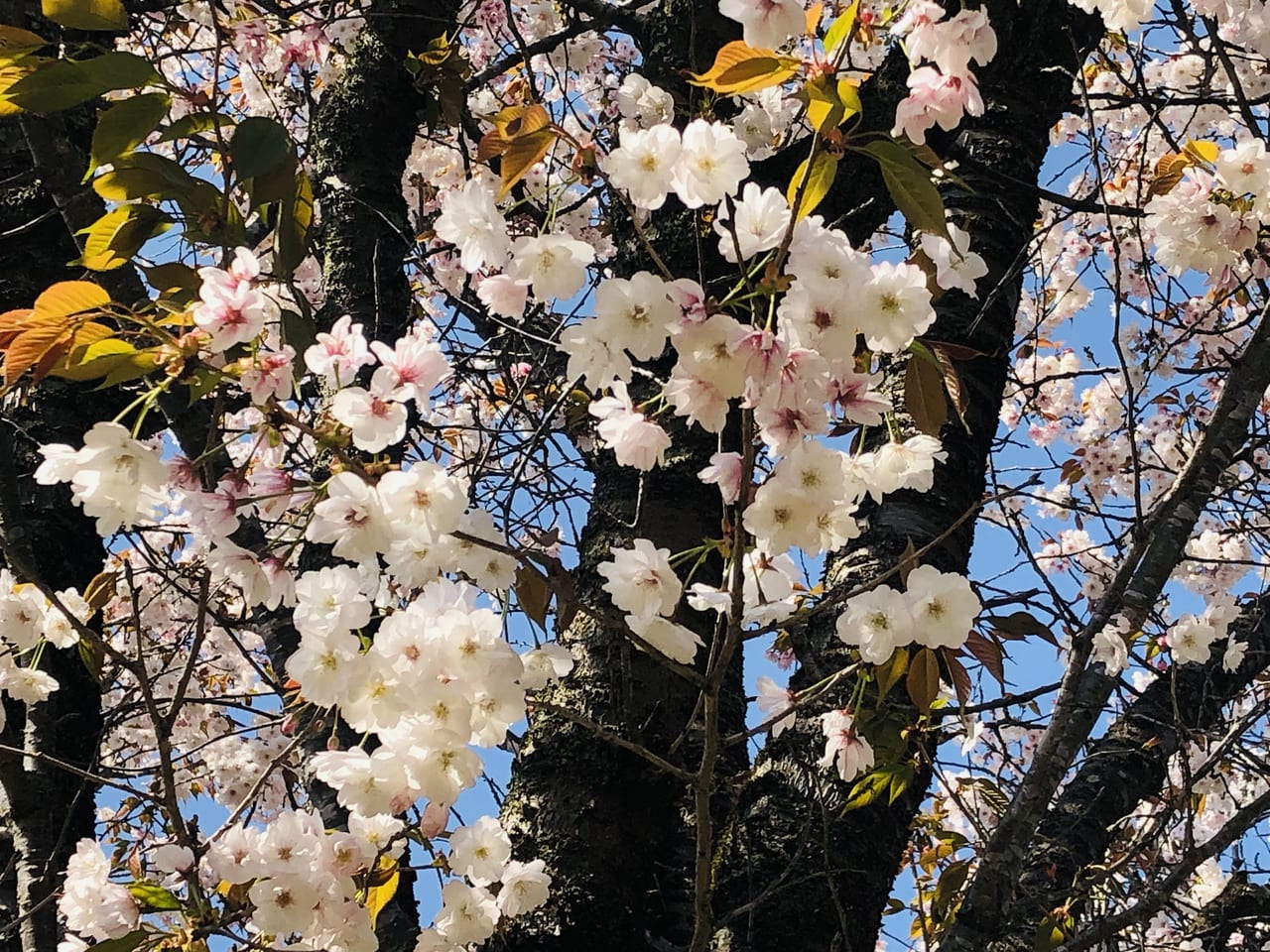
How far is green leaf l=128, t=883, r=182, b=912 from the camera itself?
128cm

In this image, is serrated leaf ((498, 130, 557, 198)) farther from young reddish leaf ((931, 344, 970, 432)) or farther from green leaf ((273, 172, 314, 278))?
young reddish leaf ((931, 344, 970, 432))

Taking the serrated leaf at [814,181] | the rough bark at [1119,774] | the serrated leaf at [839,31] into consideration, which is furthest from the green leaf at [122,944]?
the rough bark at [1119,774]

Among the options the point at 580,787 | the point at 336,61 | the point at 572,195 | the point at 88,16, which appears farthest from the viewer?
the point at 572,195

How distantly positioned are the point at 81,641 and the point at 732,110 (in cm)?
161

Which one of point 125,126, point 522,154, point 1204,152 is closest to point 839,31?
point 522,154

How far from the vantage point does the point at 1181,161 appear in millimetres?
1552

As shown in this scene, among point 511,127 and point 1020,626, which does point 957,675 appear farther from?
point 511,127

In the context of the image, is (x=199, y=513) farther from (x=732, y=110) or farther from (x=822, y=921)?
(x=732, y=110)

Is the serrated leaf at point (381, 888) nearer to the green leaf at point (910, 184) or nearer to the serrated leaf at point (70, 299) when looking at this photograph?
the serrated leaf at point (70, 299)

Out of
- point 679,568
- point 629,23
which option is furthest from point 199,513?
point 629,23

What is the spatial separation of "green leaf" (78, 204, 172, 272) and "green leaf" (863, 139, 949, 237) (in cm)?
73

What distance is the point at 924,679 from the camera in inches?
49.4

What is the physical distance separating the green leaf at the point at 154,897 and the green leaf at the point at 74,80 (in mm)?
845

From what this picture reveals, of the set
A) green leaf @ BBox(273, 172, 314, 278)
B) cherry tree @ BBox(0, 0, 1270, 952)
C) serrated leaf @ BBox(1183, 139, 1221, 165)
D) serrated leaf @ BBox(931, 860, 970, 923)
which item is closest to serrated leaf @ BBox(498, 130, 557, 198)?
cherry tree @ BBox(0, 0, 1270, 952)
